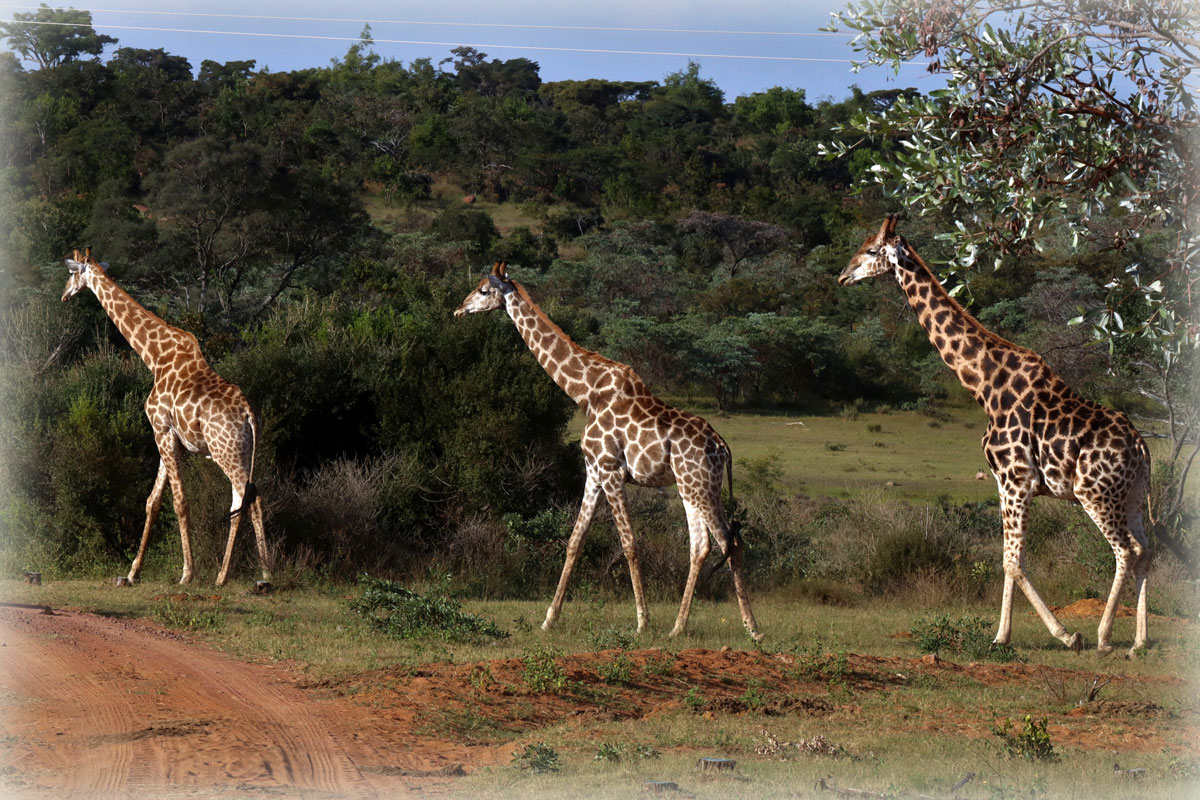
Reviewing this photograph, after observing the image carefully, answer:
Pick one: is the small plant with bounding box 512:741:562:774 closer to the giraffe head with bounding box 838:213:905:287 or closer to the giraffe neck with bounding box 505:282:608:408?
the giraffe neck with bounding box 505:282:608:408

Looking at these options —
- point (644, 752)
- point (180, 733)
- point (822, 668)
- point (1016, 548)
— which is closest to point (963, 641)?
point (1016, 548)

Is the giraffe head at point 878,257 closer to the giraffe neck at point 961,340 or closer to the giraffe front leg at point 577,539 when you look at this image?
the giraffe neck at point 961,340

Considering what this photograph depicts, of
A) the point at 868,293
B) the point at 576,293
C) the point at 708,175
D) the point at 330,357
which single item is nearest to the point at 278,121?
the point at 708,175

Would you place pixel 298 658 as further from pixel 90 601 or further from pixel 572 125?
pixel 572 125

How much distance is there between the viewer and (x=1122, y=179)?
8.72 metres

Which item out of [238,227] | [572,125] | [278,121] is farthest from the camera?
[572,125]

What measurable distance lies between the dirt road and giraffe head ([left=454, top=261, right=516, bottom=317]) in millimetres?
4367

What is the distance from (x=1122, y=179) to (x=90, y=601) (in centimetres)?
935

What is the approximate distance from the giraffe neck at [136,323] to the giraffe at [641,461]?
4757mm

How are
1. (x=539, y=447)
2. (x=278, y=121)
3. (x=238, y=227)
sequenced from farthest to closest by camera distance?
1. (x=278, y=121)
2. (x=238, y=227)
3. (x=539, y=447)

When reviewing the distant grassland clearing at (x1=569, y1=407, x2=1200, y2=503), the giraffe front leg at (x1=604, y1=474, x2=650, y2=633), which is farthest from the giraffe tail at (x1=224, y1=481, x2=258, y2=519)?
the distant grassland clearing at (x1=569, y1=407, x2=1200, y2=503)

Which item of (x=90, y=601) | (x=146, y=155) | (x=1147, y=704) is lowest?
(x=90, y=601)

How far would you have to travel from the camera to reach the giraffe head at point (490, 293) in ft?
40.5

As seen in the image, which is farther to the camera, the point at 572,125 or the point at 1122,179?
the point at 572,125
